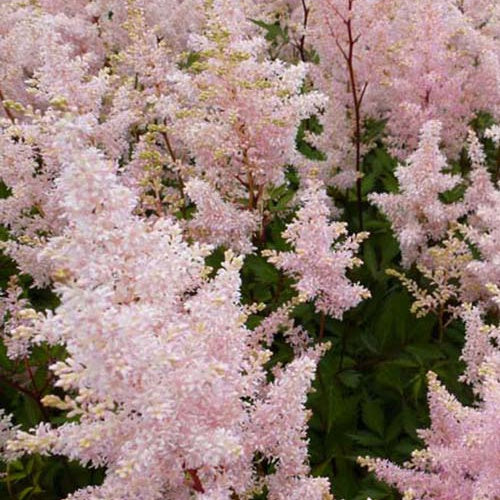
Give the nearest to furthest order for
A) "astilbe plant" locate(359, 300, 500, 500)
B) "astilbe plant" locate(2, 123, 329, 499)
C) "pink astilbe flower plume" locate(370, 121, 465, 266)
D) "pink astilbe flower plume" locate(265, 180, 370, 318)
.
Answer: "astilbe plant" locate(2, 123, 329, 499) → "astilbe plant" locate(359, 300, 500, 500) → "pink astilbe flower plume" locate(265, 180, 370, 318) → "pink astilbe flower plume" locate(370, 121, 465, 266)

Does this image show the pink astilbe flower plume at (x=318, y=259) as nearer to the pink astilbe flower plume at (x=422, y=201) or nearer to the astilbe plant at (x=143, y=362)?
the pink astilbe flower plume at (x=422, y=201)

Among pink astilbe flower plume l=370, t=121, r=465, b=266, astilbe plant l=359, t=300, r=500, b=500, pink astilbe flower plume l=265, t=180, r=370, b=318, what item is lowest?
astilbe plant l=359, t=300, r=500, b=500

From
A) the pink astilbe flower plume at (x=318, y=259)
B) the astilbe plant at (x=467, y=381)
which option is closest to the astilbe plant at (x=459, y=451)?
the astilbe plant at (x=467, y=381)

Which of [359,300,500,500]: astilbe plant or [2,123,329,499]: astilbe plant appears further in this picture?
[359,300,500,500]: astilbe plant

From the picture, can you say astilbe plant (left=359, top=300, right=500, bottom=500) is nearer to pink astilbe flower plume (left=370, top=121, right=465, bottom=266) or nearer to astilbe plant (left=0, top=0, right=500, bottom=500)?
astilbe plant (left=0, top=0, right=500, bottom=500)

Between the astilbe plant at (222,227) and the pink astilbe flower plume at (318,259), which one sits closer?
the astilbe plant at (222,227)

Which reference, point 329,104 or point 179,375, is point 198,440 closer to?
point 179,375

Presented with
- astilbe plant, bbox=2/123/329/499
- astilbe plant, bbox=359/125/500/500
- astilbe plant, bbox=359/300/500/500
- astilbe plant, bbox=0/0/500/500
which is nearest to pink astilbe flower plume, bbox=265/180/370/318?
astilbe plant, bbox=0/0/500/500

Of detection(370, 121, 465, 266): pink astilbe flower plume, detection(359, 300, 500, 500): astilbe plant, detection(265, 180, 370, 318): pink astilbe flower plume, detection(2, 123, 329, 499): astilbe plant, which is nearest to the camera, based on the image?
detection(2, 123, 329, 499): astilbe plant

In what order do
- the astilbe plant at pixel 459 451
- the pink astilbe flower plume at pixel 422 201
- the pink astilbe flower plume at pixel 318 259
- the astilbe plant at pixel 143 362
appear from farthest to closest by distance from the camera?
the pink astilbe flower plume at pixel 422 201, the pink astilbe flower plume at pixel 318 259, the astilbe plant at pixel 459 451, the astilbe plant at pixel 143 362

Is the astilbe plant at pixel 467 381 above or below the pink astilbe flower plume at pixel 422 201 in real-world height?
below

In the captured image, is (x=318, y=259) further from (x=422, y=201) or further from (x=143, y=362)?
(x=143, y=362)

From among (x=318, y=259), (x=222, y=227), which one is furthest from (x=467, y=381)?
(x=222, y=227)

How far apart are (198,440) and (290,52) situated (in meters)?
5.24
